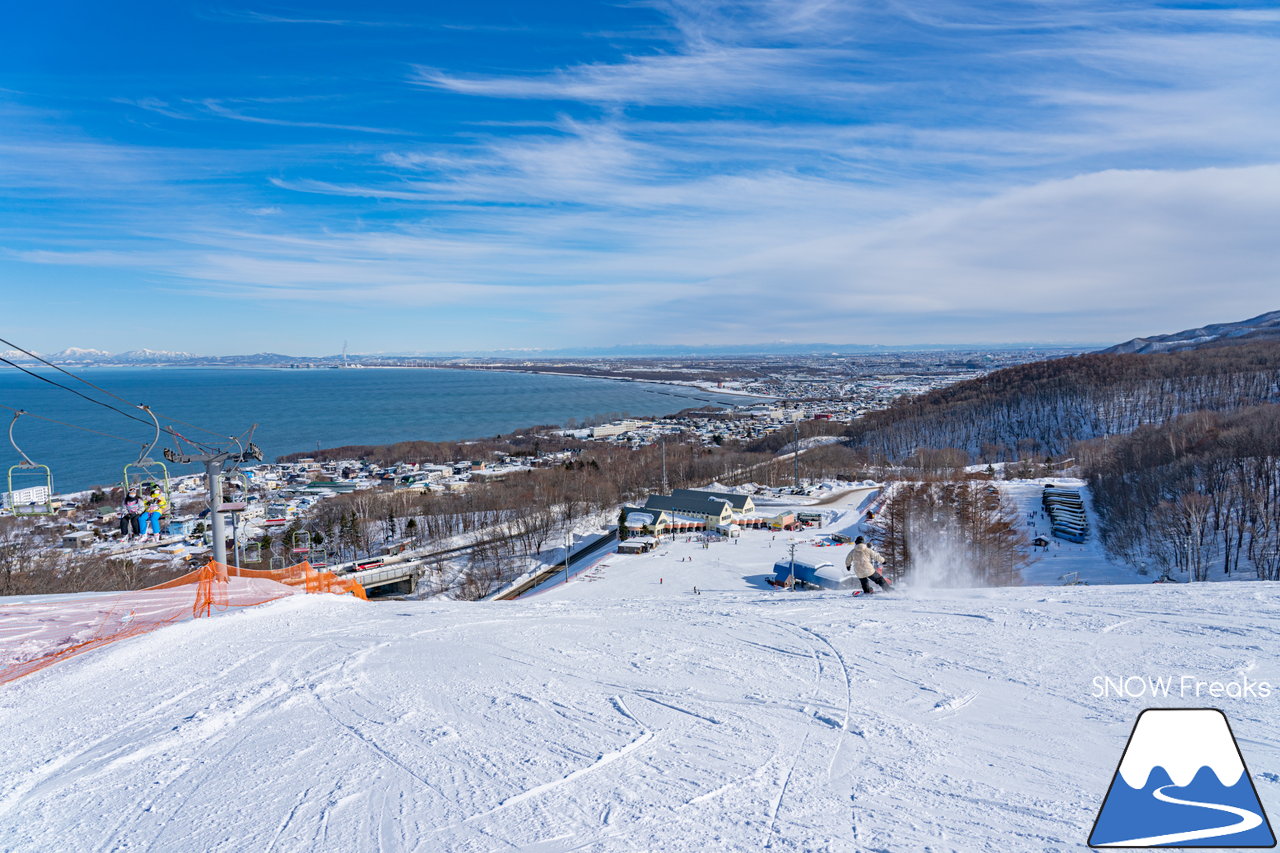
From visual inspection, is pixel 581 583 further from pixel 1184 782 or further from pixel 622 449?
pixel 622 449

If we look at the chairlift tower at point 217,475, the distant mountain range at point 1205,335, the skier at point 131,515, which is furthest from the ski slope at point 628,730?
the distant mountain range at point 1205,335

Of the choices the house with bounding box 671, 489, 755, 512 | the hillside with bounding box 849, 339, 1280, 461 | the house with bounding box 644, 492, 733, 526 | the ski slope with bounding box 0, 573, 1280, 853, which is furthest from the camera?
the hillside with bounding box 849, 339, 1280, 461

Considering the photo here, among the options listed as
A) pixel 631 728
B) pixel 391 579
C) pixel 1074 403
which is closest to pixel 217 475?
pixel 631 728

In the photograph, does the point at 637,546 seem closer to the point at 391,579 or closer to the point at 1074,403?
the point at 391,579

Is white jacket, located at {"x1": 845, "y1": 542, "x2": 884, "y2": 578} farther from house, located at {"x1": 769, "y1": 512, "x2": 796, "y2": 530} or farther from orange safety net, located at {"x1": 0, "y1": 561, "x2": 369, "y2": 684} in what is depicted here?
house, located at {"x1": 769, "y1": 512, "x2": 796, "y2": 530}

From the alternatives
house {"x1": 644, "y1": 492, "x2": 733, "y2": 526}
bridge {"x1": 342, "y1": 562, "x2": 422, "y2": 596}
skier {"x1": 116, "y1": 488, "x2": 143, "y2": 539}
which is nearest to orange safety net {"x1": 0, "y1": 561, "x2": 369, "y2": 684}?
skier {"x1": 116, "y1": 488, "x2": 143, "y2": 539}

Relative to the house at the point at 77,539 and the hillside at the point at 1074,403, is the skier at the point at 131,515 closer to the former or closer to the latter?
the house at the point at 77,539
